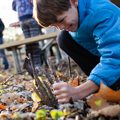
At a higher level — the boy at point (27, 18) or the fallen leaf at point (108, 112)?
the fallen leaf at point (108, 112)

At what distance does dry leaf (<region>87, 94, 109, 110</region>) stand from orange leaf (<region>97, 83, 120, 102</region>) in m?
0.03

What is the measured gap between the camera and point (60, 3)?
8.08ft

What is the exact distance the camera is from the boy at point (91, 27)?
2.31 metres

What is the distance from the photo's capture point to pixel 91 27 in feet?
8.45

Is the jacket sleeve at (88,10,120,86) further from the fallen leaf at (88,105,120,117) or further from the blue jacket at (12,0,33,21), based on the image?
the blue jacket at (12,0,33,21)

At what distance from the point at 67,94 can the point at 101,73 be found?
0.23 m

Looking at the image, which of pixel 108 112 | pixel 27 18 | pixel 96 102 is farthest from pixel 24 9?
pixel 108 112

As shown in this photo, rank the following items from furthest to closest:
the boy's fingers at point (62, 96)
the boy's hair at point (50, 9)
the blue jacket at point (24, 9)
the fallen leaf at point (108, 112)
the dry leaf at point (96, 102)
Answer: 1. the blue jacket at point (24, 9)
2. the boy's hair at point (50, 9)
3. the boy's fingers at point (62, 96)
4. the dry leaf at point (96, 102)
5. the fallen leaf at point (108, 112)

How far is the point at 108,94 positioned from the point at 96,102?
102mm

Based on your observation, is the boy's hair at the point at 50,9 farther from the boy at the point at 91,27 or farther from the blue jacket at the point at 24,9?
the blue jacket at the point at 24,9

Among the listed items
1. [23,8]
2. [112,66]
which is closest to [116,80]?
[112,66]

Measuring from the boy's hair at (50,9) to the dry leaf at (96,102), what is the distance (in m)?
0.55

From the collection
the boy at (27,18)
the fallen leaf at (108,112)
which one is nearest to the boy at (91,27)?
the fallen leaf at (108,112)

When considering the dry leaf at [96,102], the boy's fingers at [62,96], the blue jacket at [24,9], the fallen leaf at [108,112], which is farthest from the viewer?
the blue jacket at [24,9]
